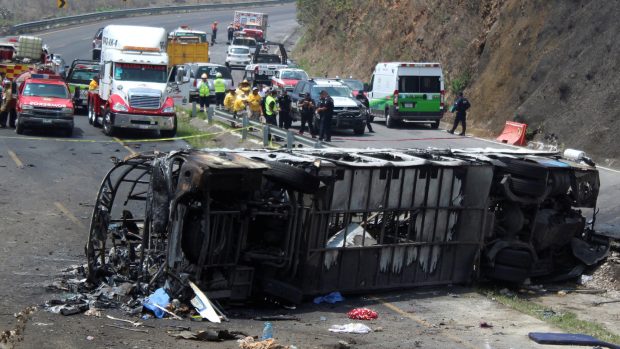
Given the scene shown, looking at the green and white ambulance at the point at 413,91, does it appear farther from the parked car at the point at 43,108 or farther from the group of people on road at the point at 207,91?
the parked car at the point at 43,108

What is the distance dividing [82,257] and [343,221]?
16.7 feet

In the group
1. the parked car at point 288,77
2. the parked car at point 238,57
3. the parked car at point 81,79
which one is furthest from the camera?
the parked car at point 238,57

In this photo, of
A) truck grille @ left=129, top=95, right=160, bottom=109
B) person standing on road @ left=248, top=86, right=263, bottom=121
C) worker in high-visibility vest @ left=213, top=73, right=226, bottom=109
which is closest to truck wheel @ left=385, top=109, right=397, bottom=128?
person standing on road @ left=248, top=86, right=263, bottom=121

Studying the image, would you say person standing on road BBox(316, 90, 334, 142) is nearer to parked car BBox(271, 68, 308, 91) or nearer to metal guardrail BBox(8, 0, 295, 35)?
parked car BBox(271, 68, 308, 91)

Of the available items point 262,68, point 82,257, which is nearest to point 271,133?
point 82,257

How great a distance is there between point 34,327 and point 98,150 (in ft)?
63.0

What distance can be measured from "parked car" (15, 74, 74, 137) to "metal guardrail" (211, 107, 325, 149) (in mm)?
5392

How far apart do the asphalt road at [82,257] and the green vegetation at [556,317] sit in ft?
1.18

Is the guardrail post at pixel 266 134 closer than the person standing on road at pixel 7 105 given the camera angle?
Yes

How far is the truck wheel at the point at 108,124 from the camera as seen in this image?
33.6 metres

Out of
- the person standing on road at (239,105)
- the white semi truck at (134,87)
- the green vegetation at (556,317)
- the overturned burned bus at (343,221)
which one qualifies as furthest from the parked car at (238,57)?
the green vegetation at (556,317)

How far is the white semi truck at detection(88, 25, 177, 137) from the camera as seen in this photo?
3328 centimetres

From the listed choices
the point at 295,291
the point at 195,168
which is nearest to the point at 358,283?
the point at 295,291

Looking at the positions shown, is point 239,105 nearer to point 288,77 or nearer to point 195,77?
point 195,77
